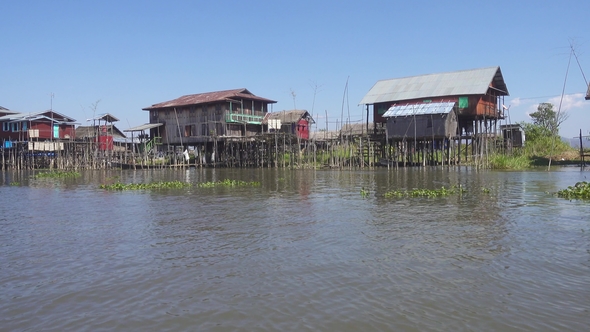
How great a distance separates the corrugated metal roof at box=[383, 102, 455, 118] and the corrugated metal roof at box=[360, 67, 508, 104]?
1.51 m

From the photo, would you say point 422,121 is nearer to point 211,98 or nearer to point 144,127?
point 211,98

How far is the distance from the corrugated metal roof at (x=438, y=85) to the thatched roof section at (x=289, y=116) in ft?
19.1

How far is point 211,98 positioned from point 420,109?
57.8 feet

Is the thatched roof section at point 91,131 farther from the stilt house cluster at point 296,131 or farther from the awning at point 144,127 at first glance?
the awning at point 144,127

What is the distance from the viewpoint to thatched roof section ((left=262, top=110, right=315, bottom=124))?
134 feet

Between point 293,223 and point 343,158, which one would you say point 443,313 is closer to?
point 293,223

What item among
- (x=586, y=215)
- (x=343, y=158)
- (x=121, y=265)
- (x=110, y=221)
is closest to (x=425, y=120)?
Result: (x=343, y=158)

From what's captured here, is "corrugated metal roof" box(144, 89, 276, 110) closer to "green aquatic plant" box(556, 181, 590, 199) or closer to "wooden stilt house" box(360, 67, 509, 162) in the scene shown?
"wooden stilt house" box(360, 67, 509, 162)

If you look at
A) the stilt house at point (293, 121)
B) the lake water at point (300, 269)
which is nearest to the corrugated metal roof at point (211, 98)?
the stilt house at point (293, 121)

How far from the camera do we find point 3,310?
5.42m

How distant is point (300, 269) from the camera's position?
693 centimetres

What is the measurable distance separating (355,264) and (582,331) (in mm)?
3103

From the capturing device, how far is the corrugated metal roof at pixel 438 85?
33.3 metres

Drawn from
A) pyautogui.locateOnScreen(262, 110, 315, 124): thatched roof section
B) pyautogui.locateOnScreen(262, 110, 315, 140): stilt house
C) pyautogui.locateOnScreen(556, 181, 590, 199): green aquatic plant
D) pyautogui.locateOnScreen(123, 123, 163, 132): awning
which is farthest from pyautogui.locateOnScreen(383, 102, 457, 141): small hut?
pyautogui.locateOnScreen(123, 123, 163, 132): awning
